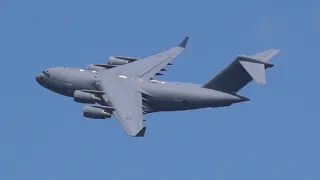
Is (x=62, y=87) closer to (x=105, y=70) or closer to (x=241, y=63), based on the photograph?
(x=105, y=70)

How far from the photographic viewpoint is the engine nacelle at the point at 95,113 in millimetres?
86375

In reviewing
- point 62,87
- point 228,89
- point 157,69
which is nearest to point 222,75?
point 228,89

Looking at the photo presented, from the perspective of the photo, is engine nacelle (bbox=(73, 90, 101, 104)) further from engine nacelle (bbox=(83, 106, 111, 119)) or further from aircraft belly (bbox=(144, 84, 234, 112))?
aircraft belly (bbox=(144, 84, 234, 112))

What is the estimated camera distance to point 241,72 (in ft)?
292

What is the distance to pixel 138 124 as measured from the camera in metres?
85.3

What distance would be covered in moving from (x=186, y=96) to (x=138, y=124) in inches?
266

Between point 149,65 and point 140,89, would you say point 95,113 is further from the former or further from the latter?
point 149,65

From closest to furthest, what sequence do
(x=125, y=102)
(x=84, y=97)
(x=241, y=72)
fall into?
(x=125, y=102)
(x=241, y=72)
(x=84, y=97)

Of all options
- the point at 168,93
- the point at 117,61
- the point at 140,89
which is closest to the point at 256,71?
the point at 168,93

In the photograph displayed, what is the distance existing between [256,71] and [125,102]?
36.6 feet

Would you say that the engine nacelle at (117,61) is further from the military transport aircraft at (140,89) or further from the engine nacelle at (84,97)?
the engine nacelle at (84,97)

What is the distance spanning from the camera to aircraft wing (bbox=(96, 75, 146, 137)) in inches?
3342

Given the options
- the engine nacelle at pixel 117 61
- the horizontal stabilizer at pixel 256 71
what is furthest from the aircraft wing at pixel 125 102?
the horizontal stabilizer at pixel 256 71

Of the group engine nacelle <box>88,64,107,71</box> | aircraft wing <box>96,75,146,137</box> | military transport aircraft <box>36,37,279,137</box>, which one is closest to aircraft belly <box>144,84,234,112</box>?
military transport aircraft <box>36,37,279,137</box>
